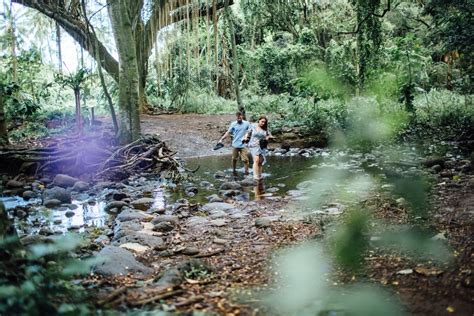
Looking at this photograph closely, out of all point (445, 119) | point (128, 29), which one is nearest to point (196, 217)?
point (128, 29)

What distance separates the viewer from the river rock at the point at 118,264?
420 cm

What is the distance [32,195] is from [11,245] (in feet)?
22.0

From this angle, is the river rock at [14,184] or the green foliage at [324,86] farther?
the green foliage at [324,86]

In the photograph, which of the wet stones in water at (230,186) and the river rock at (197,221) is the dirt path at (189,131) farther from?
the river rock at (197,221)

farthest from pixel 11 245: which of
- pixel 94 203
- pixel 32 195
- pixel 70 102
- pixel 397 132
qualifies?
pixel 70 102

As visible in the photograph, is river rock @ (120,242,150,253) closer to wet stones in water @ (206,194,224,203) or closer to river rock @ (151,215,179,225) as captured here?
river rock @ (151,215,179,225)

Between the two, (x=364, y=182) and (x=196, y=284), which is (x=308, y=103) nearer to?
(x=364, y=182)

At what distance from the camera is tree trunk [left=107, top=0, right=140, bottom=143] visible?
12.1 metres

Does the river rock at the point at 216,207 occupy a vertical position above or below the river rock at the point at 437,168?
below

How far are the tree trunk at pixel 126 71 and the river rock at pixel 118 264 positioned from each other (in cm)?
809

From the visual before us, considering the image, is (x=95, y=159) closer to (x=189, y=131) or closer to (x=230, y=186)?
(x=230, y=186)

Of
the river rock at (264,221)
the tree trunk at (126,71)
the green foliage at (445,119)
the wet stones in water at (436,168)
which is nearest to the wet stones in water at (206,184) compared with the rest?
the tree trunk at (126,71)

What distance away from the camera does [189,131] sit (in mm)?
17172

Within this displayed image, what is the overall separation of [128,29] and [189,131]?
5.61m
